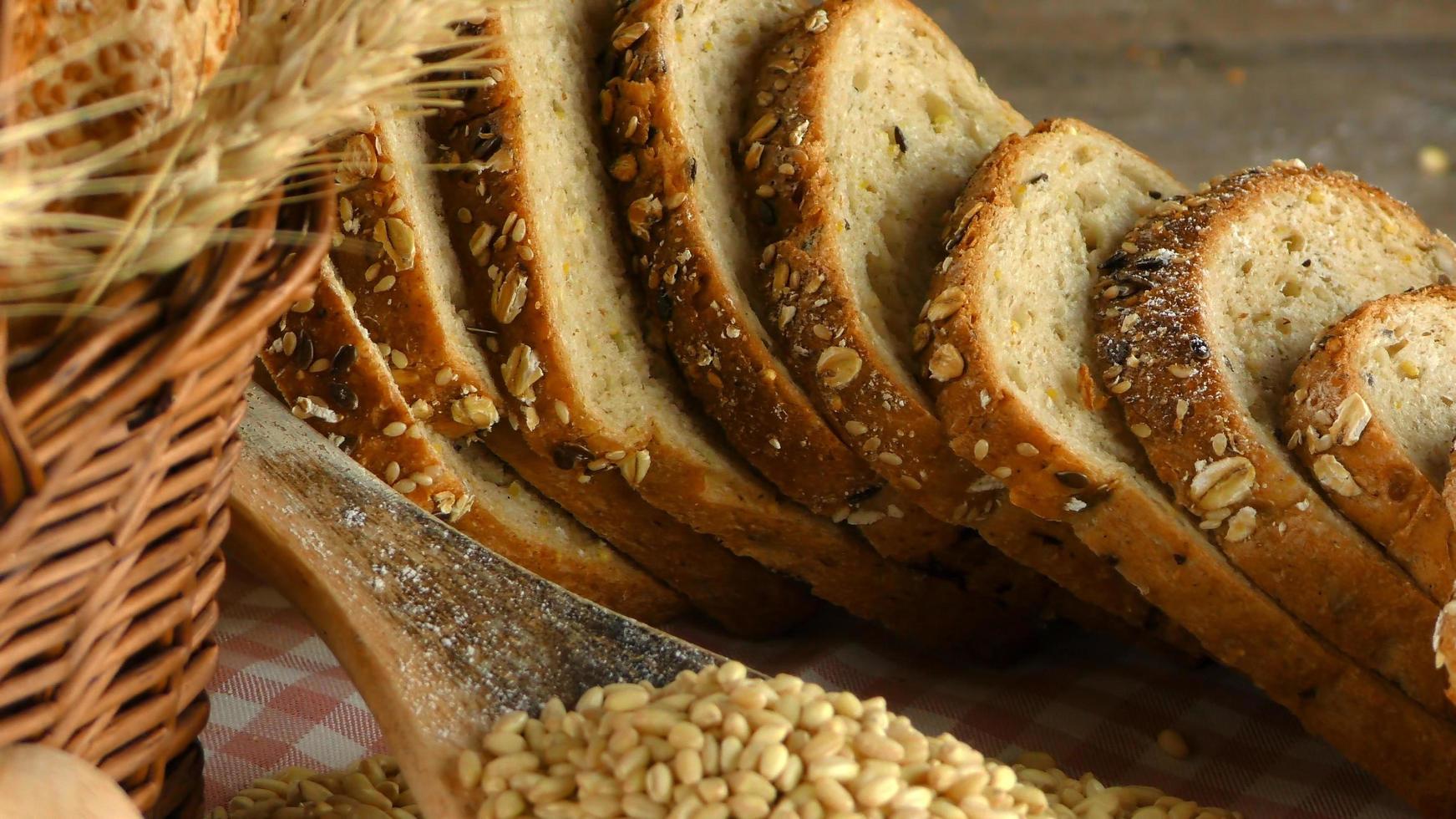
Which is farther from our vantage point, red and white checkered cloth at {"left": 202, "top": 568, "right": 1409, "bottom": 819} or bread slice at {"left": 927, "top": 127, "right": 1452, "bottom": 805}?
red and white checkered cloth at {"left": 202, "top": 568, "right": 1409, "bottom": 819}

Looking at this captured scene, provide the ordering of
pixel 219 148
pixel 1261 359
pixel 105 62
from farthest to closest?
pixel 1261 359 → pixel 105 62 → pixel 219 148

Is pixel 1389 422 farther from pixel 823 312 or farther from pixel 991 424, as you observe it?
pixel 823 312

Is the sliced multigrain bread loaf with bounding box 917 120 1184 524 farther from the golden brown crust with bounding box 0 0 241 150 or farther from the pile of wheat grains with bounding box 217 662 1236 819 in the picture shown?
the golden brown crust with bounding box 0 0 241 150

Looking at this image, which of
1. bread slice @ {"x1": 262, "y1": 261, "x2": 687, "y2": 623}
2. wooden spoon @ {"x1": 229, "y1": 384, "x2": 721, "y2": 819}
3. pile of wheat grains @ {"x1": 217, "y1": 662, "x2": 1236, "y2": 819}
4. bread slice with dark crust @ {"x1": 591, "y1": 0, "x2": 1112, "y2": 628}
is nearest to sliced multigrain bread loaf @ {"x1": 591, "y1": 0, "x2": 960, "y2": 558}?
bread slice with dark crust @ {"x1": 591, "y1": 0, "x2": 1112, "y2": 628}

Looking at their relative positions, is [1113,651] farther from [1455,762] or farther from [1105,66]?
[1105,66]

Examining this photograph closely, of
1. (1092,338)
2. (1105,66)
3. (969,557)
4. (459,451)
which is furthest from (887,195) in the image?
(1105,66)

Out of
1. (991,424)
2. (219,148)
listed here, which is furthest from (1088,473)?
(219,148)
